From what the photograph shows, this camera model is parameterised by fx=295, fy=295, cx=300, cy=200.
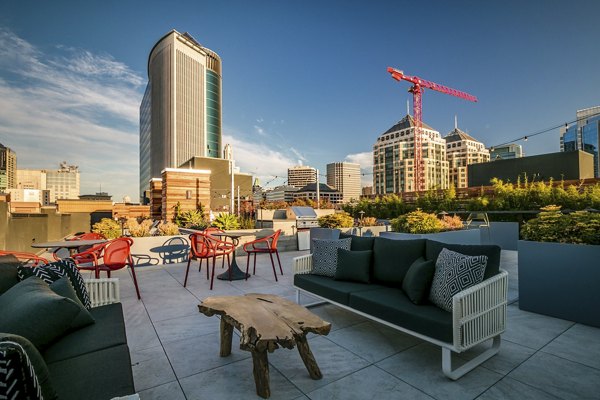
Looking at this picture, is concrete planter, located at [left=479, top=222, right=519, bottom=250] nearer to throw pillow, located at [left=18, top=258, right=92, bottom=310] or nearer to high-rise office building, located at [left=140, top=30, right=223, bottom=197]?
throw pillow, located at [left=18, top=258, right=92, bottom=310]

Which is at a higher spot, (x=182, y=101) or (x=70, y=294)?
(x=182, y=101)

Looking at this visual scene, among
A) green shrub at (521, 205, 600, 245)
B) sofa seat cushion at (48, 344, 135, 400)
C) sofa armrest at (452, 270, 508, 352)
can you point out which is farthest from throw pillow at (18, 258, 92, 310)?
green shrub at (521, 205, 600, 245)

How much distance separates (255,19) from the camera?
39.7 ft

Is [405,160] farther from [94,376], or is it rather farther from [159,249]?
[94,376]

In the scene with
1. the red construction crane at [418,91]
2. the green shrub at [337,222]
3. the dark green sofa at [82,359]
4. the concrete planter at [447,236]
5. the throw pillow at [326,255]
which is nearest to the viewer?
the dark green sofa at [82,359]

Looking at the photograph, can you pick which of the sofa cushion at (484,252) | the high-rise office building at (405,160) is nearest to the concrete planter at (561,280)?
the sofa cushion at (484,252)

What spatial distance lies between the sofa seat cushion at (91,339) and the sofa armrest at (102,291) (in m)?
0.42

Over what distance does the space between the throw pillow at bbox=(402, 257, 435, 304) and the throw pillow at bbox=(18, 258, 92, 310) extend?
2512 mm

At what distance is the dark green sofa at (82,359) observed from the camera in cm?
94

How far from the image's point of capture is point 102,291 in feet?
8.32

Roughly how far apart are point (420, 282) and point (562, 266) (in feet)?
5.95

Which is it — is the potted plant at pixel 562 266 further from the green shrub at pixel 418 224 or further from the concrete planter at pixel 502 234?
A: the concrete planter at pixel 502 234

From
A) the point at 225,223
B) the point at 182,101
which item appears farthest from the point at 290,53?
the point at 182,101

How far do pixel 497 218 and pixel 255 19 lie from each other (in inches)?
462
